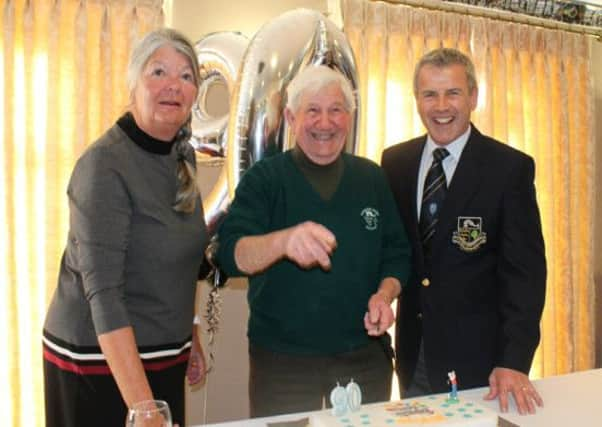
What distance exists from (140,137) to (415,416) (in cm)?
86

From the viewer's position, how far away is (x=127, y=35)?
8.55ft

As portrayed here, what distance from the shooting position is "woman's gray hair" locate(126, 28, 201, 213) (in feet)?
4.35

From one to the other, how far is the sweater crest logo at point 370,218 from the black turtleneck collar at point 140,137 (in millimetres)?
532

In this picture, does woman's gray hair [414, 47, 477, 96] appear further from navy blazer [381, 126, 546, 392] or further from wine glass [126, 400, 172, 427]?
wine glass [126, 400, 172, 427]

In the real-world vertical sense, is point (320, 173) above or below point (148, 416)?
above

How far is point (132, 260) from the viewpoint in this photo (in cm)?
127

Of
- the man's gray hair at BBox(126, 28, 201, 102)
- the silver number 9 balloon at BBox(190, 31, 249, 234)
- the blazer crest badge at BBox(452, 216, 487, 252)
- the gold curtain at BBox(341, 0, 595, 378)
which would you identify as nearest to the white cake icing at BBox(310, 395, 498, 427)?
the blazer crest badge at BBox(452, 216, 487, 252)

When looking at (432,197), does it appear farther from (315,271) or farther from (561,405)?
(561,405)

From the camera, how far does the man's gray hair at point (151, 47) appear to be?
52.1 inches

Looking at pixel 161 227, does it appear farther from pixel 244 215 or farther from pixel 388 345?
pixel 388 345

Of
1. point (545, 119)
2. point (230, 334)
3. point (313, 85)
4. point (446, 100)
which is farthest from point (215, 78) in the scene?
point (545, 119)

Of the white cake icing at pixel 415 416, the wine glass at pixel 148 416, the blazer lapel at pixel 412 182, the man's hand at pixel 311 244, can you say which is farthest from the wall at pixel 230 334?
the wine glass at pixel 148 416

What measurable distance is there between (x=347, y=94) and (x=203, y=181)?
1.48m

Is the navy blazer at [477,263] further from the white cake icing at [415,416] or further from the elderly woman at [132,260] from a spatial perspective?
the elderly woman at [132,260]
